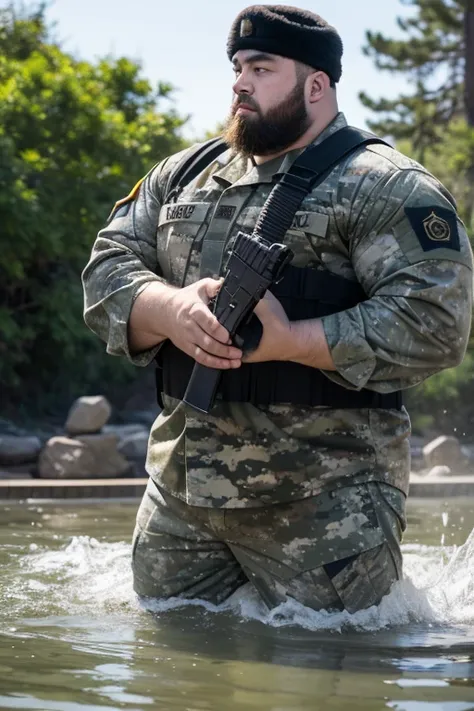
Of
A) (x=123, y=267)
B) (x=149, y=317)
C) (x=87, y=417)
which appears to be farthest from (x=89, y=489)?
(x=149, y=317)

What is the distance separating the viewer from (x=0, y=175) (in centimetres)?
1238

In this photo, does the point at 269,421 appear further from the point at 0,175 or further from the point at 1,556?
the point at 0,175

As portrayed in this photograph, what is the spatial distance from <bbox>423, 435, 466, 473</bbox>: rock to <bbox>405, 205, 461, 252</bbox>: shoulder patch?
7.59 meters

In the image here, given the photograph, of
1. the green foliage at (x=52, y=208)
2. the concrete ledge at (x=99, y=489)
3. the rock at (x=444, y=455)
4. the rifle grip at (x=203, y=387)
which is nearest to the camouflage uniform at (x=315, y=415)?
the rifle grip at (x=203, y=387)

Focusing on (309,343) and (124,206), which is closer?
(309,343)

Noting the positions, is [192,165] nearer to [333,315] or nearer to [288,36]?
[288,36]

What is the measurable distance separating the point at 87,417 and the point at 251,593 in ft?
22.7

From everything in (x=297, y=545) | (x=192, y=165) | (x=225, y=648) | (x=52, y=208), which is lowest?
(x=225, y=648)

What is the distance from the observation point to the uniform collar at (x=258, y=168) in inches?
155

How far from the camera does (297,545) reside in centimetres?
383

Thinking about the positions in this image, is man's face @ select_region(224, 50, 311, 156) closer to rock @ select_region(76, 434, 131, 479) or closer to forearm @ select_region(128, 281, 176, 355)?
forearm @ select_region(128, 281, 176, 355)

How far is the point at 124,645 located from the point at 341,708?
853mm

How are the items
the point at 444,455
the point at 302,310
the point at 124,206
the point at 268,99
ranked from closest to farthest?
the point at 302,310 → the point at 268,99 → the point at 124,206 → the point at 444,455

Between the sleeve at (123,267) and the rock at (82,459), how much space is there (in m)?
5.96
